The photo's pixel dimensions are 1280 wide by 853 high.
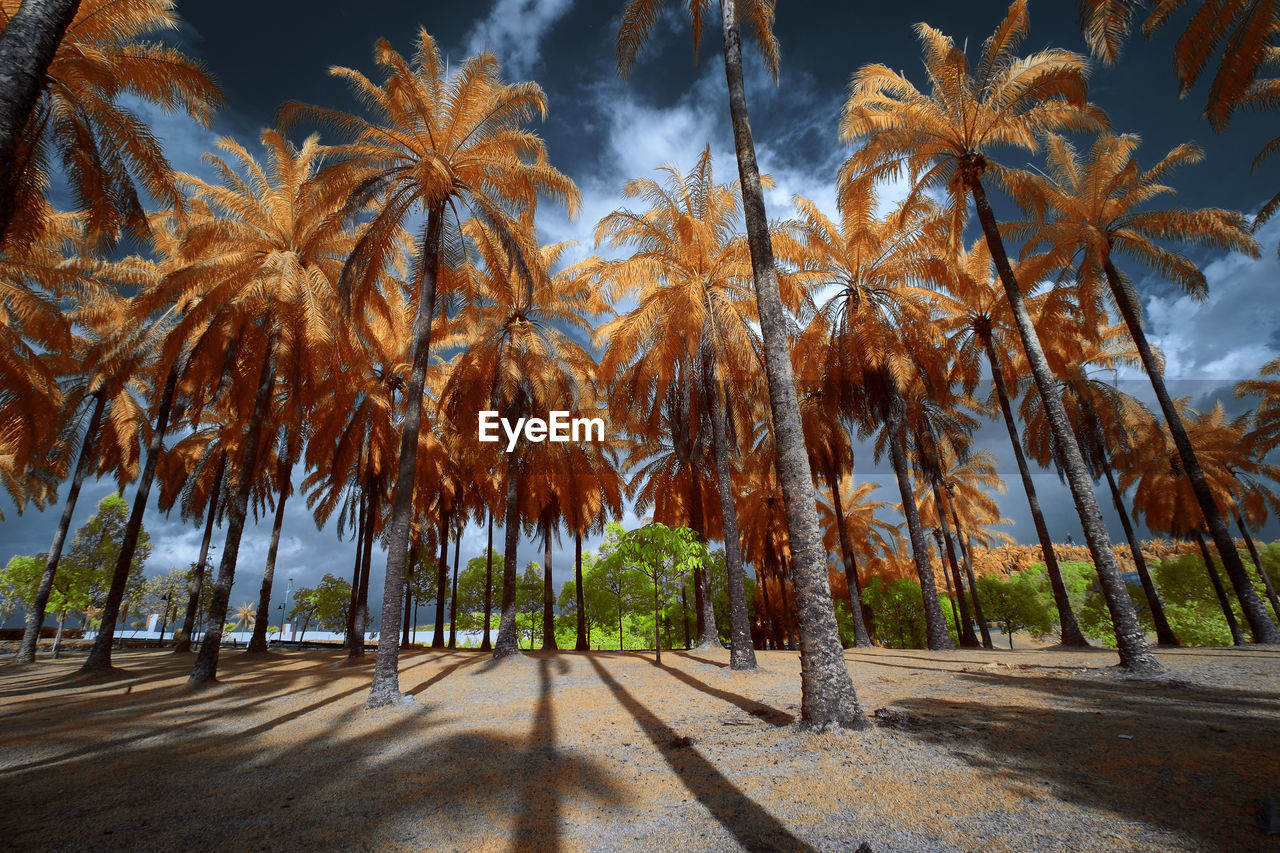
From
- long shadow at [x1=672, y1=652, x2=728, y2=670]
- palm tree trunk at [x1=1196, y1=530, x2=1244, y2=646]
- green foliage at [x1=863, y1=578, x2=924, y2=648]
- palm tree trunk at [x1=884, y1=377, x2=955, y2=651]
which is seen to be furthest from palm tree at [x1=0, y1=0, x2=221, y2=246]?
green foliage at [x1=863, y1=578, x2=924, y2=648]

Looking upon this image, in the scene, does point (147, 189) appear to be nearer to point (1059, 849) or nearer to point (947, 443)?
point (1059, 849)

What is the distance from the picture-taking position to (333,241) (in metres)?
15.0

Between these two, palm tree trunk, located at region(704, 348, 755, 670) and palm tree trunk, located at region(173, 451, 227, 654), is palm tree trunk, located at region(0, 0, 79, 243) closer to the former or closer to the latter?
palm tree trunk, located at region(704, 348, 755, 670)

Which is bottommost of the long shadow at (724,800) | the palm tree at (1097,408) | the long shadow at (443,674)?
the long shadow at (724,800)

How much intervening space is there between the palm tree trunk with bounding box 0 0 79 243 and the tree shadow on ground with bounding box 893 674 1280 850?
30.2 ft

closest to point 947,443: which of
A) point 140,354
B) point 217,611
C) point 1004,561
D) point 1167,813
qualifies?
point 1167,813

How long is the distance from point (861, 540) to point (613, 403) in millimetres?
20855

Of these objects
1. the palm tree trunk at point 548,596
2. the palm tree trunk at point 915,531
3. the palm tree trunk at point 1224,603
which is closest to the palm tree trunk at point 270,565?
the palm tree trunk at point 548,596

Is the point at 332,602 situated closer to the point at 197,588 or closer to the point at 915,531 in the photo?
the point at 197,588

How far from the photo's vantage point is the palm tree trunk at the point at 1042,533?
17219 millimetres

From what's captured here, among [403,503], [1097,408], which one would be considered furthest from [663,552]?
[1097,408]

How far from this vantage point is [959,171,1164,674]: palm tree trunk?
9.03 metres

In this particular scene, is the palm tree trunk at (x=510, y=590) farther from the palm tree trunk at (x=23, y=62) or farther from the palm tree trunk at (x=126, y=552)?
the palm tree trunk at (x=23, y=62)

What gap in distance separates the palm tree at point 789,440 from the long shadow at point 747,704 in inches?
29.9
